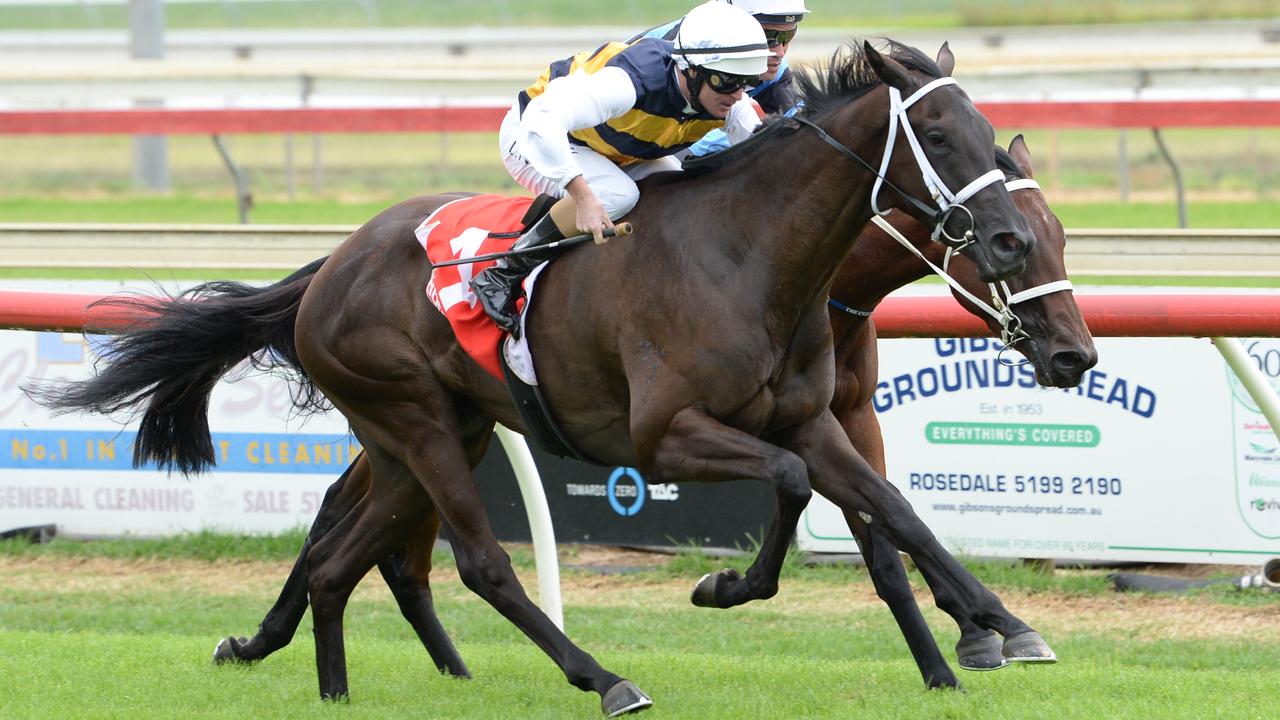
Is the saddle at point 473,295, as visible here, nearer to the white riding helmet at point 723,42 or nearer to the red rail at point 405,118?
the white riding helmet at point 723,42

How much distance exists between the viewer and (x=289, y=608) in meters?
5.02

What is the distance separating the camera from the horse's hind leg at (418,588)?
5027 mm

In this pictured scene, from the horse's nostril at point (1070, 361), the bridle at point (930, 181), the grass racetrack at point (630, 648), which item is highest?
the bridle at point (930, 181)

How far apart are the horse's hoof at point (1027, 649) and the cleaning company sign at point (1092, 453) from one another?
7.82 feet

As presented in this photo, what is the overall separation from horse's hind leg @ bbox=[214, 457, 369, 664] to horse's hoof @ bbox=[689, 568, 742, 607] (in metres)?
1.25

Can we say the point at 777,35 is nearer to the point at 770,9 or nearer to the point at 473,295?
the point at 770,9

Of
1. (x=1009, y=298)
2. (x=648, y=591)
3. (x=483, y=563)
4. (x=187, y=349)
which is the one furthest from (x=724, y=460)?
(x=648, y=591)

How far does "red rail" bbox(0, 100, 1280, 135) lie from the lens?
9852 millimetres

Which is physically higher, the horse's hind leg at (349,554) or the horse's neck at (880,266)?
the horse's neck at (880,266)

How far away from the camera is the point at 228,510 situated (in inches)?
282

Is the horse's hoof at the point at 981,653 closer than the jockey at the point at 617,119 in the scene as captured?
No

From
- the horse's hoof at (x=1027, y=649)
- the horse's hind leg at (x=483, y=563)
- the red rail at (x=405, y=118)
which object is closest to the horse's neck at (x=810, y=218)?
the horse's hoof at (x=1027, y=649)

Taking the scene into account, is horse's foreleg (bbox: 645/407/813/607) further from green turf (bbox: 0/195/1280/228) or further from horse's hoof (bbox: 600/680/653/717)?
green turf (bbox: 0/195/1280/228)

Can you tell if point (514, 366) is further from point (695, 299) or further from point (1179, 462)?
point (1179, 462)
